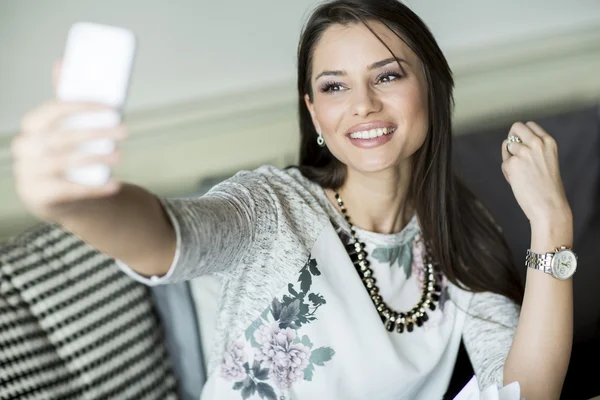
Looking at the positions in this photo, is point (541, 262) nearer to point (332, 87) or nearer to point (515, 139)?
point (515, 139)

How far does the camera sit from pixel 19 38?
1337mm

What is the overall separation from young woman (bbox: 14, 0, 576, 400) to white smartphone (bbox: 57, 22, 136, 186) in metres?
0.41

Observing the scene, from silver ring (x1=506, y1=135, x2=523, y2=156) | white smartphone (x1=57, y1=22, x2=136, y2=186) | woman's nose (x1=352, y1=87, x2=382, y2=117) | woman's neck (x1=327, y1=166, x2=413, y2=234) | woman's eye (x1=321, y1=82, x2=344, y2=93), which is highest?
white smartphone (x1=57, y1=22, x2=136, y2=186)

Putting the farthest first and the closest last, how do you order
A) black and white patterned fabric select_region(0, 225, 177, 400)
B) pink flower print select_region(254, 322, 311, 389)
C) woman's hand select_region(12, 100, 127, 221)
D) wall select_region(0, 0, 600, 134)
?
1. wall select_region(0, 0, 600, 134)
2. pink flower print select_region(254, 322, 311, 389)
3. black and white patterned fabric select_region(0, 225, 177, 400)
4. woman's hand select_region(12, 100, 127, 221)

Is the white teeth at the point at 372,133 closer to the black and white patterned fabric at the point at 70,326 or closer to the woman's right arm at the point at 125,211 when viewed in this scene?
the woman's right arm at the point at 125,211

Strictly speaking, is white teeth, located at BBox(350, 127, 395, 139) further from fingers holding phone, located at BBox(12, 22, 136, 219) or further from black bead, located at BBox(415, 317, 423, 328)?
fingers holding phone, located at BBox(12, 22, 136, 219)

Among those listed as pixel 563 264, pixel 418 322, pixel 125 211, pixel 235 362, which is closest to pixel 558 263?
pixel 563 264

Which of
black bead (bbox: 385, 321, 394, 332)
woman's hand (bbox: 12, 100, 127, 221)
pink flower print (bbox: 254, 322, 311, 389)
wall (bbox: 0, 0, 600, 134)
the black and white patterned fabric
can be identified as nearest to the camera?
woman's hand (bbox: 12, 100, 127, 221)

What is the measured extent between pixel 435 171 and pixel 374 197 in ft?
0.48

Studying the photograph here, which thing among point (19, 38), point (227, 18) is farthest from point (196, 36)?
point (19, 38)

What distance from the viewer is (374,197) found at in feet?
4.10

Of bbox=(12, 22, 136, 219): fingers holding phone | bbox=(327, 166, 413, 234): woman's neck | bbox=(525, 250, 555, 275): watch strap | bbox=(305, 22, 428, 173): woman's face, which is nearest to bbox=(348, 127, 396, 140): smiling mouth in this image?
bbox=(305, 22, 428, 173): woman's face

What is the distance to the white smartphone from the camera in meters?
0.53

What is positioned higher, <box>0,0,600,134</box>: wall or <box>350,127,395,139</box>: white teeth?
<box>0,0,600,134</box>: wall
